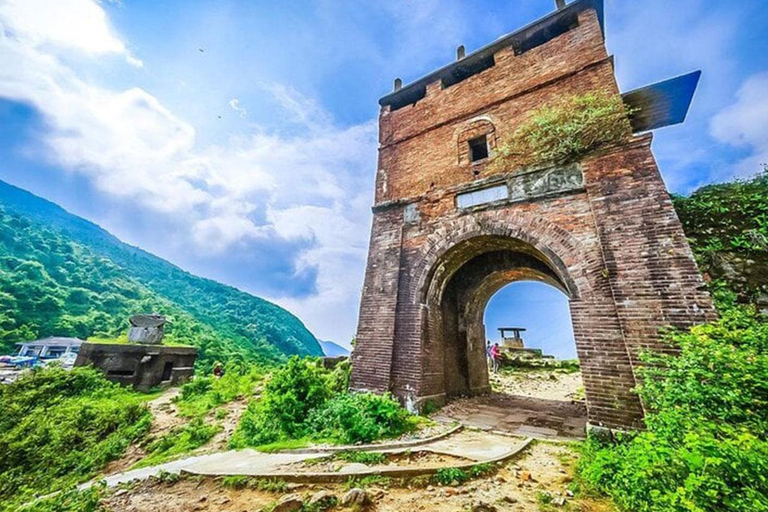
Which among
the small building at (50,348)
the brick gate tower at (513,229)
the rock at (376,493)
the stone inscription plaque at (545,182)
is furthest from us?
the small building at (50,348)

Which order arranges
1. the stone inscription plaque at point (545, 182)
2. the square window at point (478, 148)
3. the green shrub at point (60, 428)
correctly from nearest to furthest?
the stone inscription plaque at point (545, 182) → the green shrub at point (60, 428) → the square window at point (478, 148)

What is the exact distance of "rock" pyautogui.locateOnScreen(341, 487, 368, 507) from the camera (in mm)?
2930

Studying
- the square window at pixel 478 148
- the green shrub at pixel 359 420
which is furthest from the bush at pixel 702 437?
the square window at pixel 478 148

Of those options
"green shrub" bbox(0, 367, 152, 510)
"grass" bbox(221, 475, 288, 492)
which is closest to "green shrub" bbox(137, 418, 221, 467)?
"green shrub" bbox(0, 367, 152, 510)

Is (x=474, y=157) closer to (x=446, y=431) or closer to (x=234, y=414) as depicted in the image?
(x=446, y=431)

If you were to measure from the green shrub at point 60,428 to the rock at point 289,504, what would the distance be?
6.79m

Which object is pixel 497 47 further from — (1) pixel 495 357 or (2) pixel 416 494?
(1) pixel 495 357

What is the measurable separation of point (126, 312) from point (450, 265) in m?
42.5

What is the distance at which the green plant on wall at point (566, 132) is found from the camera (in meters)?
6.42

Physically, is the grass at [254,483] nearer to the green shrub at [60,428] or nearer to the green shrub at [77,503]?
the green shrub at [77,503]

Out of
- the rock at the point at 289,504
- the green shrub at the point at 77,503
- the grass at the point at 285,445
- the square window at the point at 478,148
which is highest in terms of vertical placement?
the square window at the point at 478,148

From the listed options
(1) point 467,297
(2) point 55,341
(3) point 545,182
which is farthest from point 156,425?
(2) point 55,341

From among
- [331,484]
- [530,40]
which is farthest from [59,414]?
[530,40]

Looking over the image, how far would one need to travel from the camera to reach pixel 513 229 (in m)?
6.89
